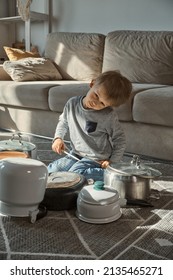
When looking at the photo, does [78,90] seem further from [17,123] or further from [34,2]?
[34,2]

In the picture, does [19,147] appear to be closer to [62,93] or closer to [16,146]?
[16,146]

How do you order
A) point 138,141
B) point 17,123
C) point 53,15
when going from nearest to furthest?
point 138,141 → point 17,123 → point 53,15

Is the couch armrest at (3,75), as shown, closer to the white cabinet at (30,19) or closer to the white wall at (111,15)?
the white cabinet at (30,19)

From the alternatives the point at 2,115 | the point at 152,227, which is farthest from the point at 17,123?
the point at 152,227

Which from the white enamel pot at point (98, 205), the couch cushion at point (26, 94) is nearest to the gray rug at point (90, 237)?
the white enamel pot at point (98, 205)

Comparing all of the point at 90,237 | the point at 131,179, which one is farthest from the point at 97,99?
the point at 90,237

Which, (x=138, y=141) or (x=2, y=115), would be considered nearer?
(x=138, y=141)

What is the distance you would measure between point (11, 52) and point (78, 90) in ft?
3.50

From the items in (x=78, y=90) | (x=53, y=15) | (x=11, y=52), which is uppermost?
(x=53, y=15)

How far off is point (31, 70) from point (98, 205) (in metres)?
1.78

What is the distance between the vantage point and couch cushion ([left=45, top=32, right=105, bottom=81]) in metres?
2.75

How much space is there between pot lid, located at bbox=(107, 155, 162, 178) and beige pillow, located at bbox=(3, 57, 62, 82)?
153cm

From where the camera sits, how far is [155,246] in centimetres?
103

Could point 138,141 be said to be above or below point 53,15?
below
